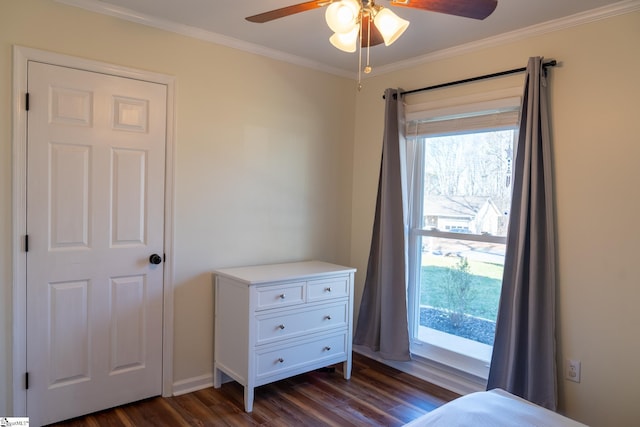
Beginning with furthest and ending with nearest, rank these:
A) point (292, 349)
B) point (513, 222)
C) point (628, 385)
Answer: point (292, 349)
point (513, 222)
point (628, 385)

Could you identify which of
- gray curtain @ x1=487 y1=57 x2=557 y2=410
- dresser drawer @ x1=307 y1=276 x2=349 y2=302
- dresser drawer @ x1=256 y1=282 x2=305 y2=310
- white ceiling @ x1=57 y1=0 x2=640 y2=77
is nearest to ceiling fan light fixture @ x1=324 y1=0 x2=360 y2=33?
white ceiling @ x1=57 y1=0 x2=640 y2=77

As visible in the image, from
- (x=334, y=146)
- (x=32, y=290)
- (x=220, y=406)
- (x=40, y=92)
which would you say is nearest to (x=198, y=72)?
(x=40, y=92)

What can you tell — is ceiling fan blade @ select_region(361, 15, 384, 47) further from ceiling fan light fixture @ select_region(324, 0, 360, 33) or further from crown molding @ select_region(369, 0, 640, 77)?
crown molding @ select_region(369, 0, 640, 77)

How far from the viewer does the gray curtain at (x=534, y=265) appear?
255 centimetres

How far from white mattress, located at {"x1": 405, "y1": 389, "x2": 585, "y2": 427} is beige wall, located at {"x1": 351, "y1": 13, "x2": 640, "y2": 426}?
1.06m

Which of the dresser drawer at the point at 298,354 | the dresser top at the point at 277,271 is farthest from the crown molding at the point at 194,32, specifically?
the dresser drawer at the point at 298,354

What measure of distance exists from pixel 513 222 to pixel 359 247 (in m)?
1.50

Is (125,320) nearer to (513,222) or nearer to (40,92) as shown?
(40,92)

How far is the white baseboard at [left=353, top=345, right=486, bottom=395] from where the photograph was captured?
305 centimetres

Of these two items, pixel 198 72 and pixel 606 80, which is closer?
pixel 606 80

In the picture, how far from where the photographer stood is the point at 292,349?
9.80 ft

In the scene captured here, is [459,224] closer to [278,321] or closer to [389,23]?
[278,321]

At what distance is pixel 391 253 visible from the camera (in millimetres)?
3416

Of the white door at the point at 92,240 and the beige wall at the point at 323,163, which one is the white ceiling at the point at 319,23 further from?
the white door at the point at 92,240
